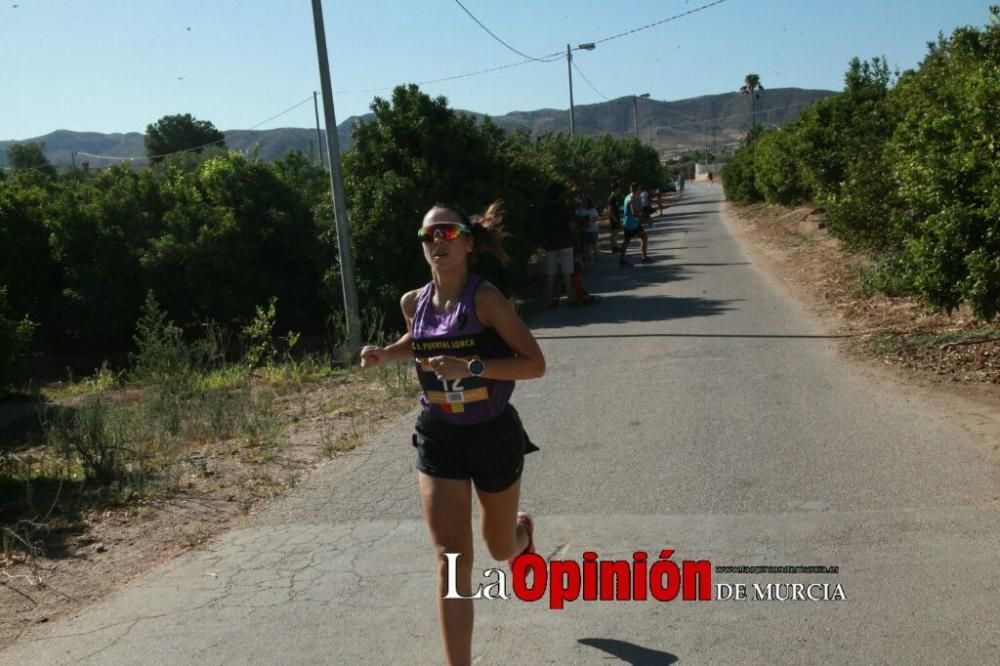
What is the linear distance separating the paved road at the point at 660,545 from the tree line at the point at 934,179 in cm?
130

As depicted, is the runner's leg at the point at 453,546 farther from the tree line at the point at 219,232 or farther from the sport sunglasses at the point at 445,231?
the tree line at the point at 219,232

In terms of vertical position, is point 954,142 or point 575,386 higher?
point 954,142

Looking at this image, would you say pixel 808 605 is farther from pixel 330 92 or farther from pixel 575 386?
pixel 330 92

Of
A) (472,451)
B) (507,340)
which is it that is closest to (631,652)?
(472,451)

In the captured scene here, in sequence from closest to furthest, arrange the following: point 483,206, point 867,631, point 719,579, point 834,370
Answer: point 867,631 → point 719,579 → point 834,370 → point 483,206

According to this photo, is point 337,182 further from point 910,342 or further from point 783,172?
point 783,172

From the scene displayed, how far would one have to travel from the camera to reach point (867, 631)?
3.97 m

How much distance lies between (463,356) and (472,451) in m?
0.38

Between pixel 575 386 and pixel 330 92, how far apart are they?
5.67 metres

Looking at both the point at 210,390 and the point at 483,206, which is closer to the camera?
the point at 210,390

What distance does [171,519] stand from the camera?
20.5 ft

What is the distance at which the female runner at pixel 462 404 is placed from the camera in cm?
360

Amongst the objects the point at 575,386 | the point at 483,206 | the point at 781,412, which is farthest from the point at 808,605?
the point at 483,206
